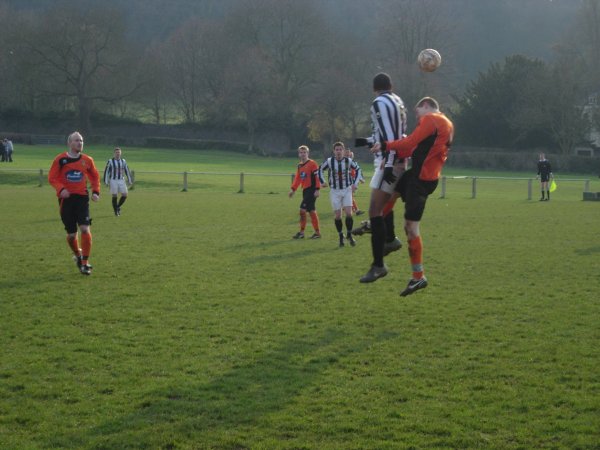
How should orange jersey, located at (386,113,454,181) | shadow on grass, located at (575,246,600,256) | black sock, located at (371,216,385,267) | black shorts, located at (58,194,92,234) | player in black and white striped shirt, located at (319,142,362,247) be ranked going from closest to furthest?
1. orange jersey, located at (386,113,454,181)
2. black sock, located at (371,216,385,267)
3. black shorts, located at (58,194,92,234)
4. shadow on grass, located at (575,246,600,256)
5. player in black and white striped shirt, located at (319,142,362,247)

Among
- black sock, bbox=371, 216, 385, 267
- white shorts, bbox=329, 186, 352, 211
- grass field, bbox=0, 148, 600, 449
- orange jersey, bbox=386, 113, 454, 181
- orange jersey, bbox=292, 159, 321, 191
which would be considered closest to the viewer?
grass field, bbox=0, 148, 600, 449

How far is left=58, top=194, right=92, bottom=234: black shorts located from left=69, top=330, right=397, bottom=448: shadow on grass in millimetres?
6399

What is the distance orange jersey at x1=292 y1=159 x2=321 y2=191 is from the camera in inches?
758

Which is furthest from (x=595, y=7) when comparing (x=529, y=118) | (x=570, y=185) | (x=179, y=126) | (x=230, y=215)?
(x=230, y=215)

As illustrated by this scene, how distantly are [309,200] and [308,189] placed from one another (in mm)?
416

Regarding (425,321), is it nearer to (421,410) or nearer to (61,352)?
(421,410)

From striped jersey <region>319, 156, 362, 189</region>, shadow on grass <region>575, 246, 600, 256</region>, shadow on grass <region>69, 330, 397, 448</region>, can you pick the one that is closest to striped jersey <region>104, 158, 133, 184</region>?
striped jersey <region>319, 156, 362, 189</region>

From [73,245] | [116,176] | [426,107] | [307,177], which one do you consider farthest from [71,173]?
[116,176]

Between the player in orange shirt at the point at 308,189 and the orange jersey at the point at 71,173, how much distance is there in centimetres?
670

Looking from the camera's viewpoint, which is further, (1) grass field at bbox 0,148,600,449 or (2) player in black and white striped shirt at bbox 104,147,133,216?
(2) player in black and white striped shirt at bbox 104,147,133,216

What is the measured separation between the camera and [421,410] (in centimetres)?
590

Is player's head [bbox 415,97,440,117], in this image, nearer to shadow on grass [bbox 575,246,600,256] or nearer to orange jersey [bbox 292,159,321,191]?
shadow on grass [bbox 575,246,600,256]

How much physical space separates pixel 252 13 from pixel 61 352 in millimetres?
87124

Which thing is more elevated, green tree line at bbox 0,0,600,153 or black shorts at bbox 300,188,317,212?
green tree line at bbox 0,0,600,153
